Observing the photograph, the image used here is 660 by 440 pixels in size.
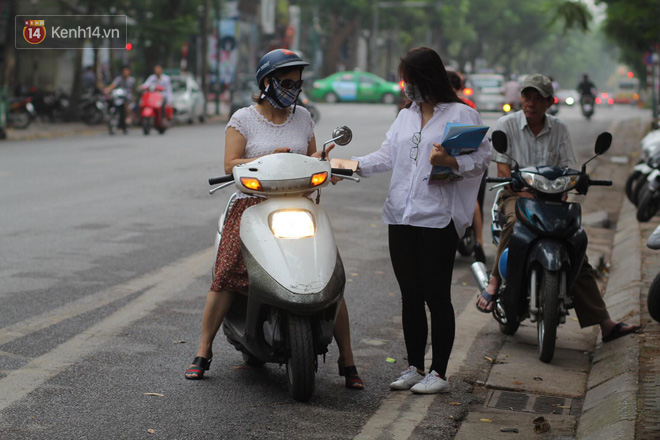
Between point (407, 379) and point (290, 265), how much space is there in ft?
3.24

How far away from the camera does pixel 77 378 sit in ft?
17.5

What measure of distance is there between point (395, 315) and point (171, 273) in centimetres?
204

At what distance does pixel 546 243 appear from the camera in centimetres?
588

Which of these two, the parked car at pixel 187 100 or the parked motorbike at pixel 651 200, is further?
Answer: the parked car at pixel 187 100

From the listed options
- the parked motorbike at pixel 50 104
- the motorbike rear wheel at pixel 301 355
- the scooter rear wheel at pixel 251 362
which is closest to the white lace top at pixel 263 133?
the motorbike rear wheel at pixel 301 355

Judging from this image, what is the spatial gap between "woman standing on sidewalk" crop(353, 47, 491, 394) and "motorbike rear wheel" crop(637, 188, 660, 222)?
6.83m

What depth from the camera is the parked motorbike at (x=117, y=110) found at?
26.0 m

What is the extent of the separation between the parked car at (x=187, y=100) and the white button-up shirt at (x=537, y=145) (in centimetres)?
2598

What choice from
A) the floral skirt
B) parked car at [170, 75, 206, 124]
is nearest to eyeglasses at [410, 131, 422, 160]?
the floral skirt

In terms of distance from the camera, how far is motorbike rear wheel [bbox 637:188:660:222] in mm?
11547

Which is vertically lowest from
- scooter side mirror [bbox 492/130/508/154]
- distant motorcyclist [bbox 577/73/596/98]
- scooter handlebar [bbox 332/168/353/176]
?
distant motorcyclist [bbox 577/73/596/98]

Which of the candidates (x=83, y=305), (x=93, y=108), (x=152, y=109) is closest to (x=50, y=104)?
(x=93, y=108)

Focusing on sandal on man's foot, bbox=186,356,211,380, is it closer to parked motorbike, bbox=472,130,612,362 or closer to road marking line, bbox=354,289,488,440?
road marking line, bbox=354,289,488,440

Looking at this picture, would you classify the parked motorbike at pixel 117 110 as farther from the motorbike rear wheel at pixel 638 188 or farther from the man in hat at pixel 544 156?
the man in hat at pixel 544 156
